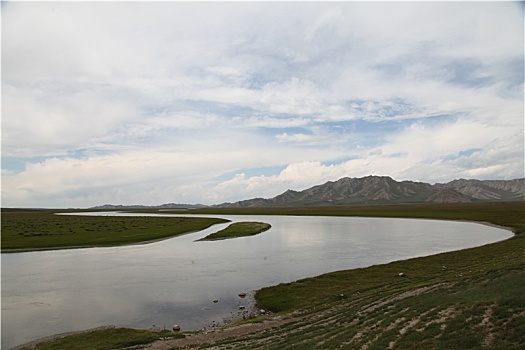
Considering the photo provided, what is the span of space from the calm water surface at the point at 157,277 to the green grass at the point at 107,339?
226 centimetres

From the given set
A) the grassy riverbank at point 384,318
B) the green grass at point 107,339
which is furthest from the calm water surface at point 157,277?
the grassy riverbank at point 384,318

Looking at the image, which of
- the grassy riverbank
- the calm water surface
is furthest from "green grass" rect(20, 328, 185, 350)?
the calm water surface

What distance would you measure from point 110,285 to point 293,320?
21.9m

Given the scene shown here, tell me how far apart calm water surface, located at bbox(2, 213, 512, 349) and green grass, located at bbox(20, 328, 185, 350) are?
2.26m

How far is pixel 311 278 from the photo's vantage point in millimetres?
38625

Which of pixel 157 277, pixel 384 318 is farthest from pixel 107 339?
pixel 157 277

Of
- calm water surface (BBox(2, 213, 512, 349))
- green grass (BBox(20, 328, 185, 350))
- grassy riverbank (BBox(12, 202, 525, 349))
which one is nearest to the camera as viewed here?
grassy riverbank (BBox(12, 202, 525, 349))

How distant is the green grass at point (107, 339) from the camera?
21747 millimetres

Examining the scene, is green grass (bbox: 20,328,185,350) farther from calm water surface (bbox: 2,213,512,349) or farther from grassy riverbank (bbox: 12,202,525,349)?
calm water surface (bbox: 2,213,512,349)

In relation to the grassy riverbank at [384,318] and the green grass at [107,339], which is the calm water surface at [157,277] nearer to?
the green grass at [107,339]

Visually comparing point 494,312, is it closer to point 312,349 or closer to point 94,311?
point 312,349

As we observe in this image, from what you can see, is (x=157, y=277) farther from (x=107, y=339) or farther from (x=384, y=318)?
(x=384, y=318)

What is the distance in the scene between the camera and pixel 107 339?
2328cm

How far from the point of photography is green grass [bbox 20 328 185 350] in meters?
21.7
